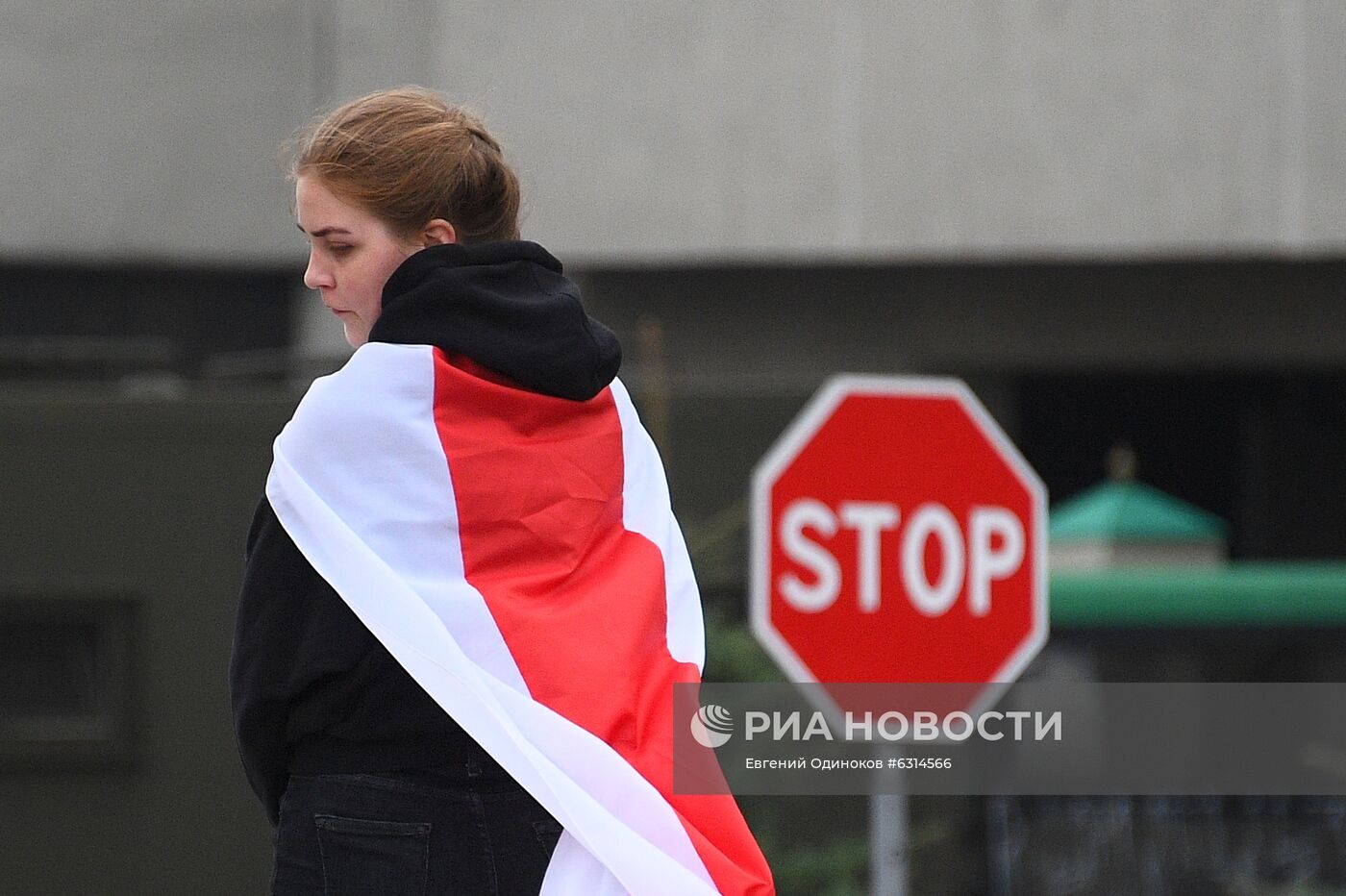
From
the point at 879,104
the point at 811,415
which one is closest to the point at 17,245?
the point at 879,104

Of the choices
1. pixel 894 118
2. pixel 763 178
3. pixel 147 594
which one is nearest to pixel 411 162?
pixel 147 594

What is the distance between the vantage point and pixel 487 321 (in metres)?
1.78

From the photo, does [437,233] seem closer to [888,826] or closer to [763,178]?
[888,826]

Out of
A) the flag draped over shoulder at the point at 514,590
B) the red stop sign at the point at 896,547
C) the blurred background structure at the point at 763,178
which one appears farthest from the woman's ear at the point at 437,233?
the blurred background structure at the point at 763,178

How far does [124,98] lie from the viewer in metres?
8.93

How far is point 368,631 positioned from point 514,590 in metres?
0.15

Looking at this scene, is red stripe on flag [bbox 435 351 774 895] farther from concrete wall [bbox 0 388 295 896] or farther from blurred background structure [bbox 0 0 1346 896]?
blurred background structure [bbox 0 0 1346 896]

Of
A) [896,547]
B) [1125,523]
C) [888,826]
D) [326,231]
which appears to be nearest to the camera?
[326,231]

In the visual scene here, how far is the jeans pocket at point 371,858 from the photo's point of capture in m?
1.69

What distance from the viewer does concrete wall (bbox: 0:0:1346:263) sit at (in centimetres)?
861

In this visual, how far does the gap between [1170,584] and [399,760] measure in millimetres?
4829

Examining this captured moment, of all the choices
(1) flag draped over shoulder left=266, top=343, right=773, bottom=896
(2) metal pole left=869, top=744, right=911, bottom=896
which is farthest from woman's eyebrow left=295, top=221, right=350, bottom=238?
(2) metal pole left=869, top=744, right=911, bottom=896

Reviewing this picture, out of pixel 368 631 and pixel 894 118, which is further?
pixel 894 118

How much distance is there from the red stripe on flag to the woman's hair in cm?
16
